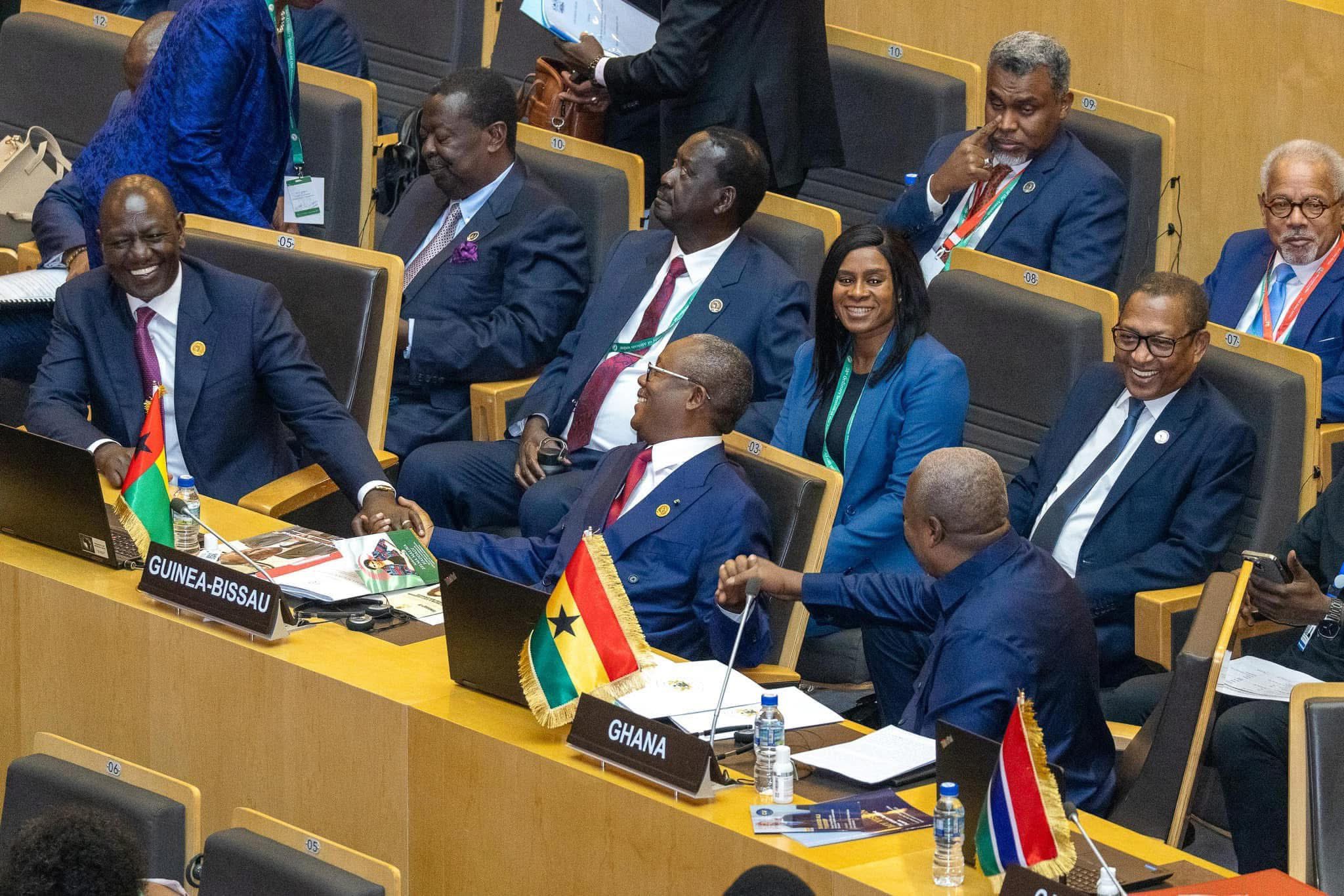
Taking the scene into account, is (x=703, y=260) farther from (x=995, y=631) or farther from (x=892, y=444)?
(x=995, y=631)

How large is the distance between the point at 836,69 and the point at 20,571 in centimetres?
296

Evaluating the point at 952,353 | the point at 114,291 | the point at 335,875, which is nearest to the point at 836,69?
the point at 952,353

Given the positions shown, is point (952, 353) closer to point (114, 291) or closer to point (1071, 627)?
point (1071, 627)

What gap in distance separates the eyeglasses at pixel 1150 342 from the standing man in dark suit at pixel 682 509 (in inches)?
32.1

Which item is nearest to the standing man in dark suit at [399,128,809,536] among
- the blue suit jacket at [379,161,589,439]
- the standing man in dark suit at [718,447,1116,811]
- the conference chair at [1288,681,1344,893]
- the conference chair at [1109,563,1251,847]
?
the blue suit jacket at [379,161,589,439]

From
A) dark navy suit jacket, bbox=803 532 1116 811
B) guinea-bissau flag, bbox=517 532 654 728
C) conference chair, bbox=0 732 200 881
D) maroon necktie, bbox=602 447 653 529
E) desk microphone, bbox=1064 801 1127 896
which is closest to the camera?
desk microphone, bbox=1064 801 1127 896

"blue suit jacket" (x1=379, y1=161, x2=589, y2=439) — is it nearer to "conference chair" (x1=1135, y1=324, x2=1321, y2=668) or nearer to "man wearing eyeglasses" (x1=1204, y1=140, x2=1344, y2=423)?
"man wearing eyeglasses" (x1=1204, y1=140, x2=1344, y2=423)

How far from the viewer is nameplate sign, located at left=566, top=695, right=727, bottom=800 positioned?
2.80 m

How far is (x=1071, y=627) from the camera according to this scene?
321cm

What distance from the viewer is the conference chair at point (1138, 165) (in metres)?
5.19

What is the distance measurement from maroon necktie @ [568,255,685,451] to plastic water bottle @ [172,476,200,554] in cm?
111

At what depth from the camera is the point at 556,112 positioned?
5.58 metres

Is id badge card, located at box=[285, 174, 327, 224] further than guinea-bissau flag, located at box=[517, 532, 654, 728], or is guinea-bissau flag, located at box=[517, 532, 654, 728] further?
id badge card, located at box=[285, 174, 327, 224]

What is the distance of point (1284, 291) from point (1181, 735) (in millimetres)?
1974
